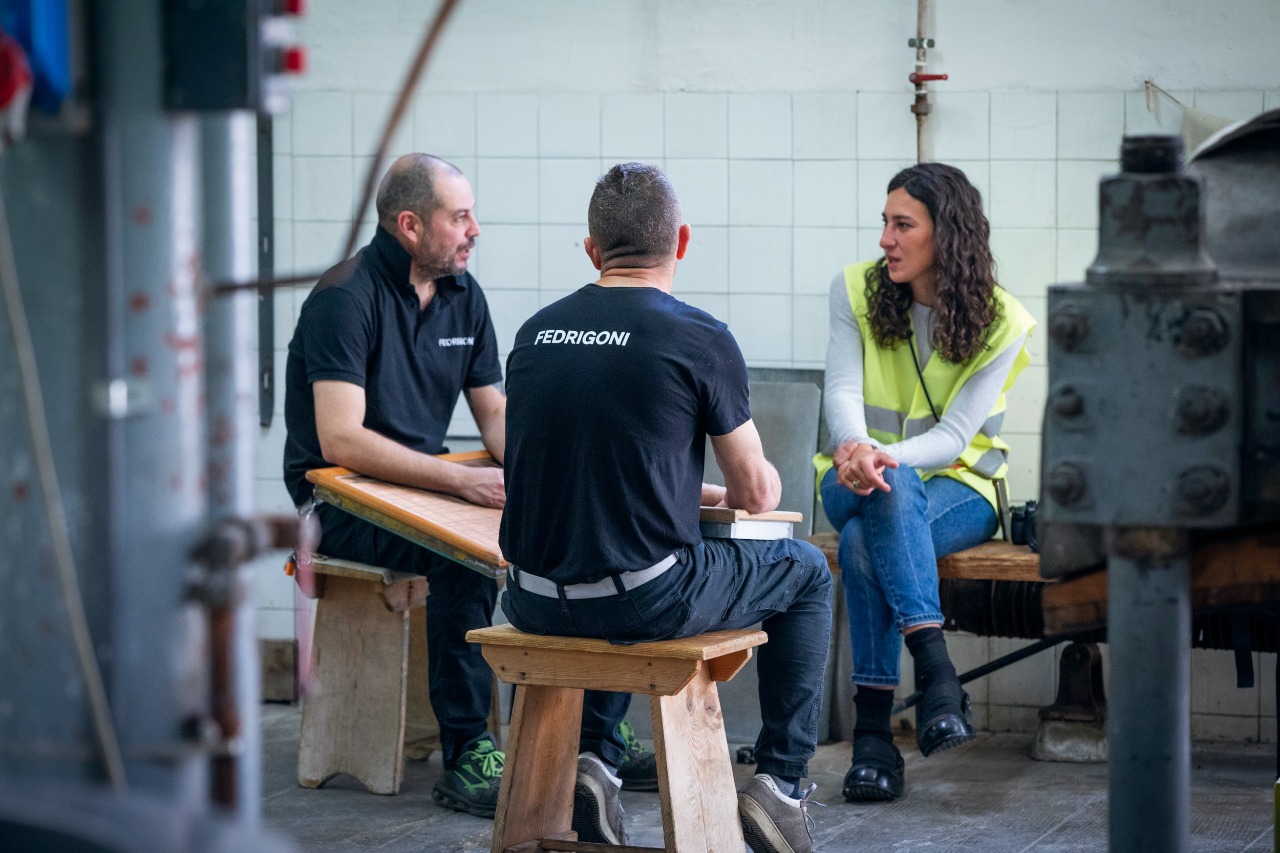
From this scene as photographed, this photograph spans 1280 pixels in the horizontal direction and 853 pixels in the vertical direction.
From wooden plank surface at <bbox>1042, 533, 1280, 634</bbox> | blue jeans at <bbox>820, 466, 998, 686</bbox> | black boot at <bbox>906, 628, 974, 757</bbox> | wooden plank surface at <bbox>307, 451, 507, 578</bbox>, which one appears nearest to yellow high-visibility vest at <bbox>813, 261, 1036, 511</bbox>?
blue jeans at <bbox>820, 466, 998, 686</bbox>

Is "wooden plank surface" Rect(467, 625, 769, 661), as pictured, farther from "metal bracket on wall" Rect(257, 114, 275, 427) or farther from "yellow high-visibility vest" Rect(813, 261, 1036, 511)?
"metal bracket on wall" Rect(257, 114, 275, 427)

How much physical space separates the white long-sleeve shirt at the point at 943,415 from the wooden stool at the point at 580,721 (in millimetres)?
1073

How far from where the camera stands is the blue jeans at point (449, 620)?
3865 mm

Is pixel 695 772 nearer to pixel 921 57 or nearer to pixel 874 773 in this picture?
pixel 874 773

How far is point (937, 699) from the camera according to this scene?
12.4ft

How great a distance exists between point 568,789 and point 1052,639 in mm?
1636

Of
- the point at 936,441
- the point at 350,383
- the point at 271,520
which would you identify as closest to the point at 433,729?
the point at 350,383

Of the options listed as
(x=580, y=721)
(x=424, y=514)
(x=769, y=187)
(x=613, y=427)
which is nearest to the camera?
(x=613, y=427)

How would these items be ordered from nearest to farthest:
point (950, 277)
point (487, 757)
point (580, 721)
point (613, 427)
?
point (613, 427) < point (580, 721) < point (487, 757) < point (950, 277)

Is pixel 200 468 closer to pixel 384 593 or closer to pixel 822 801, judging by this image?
pixel 384 593

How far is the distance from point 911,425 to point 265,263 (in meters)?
2.10

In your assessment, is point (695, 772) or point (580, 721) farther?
point (580, 721)

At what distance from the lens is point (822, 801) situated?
393 centimetres

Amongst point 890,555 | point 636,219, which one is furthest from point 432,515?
point 890,555
